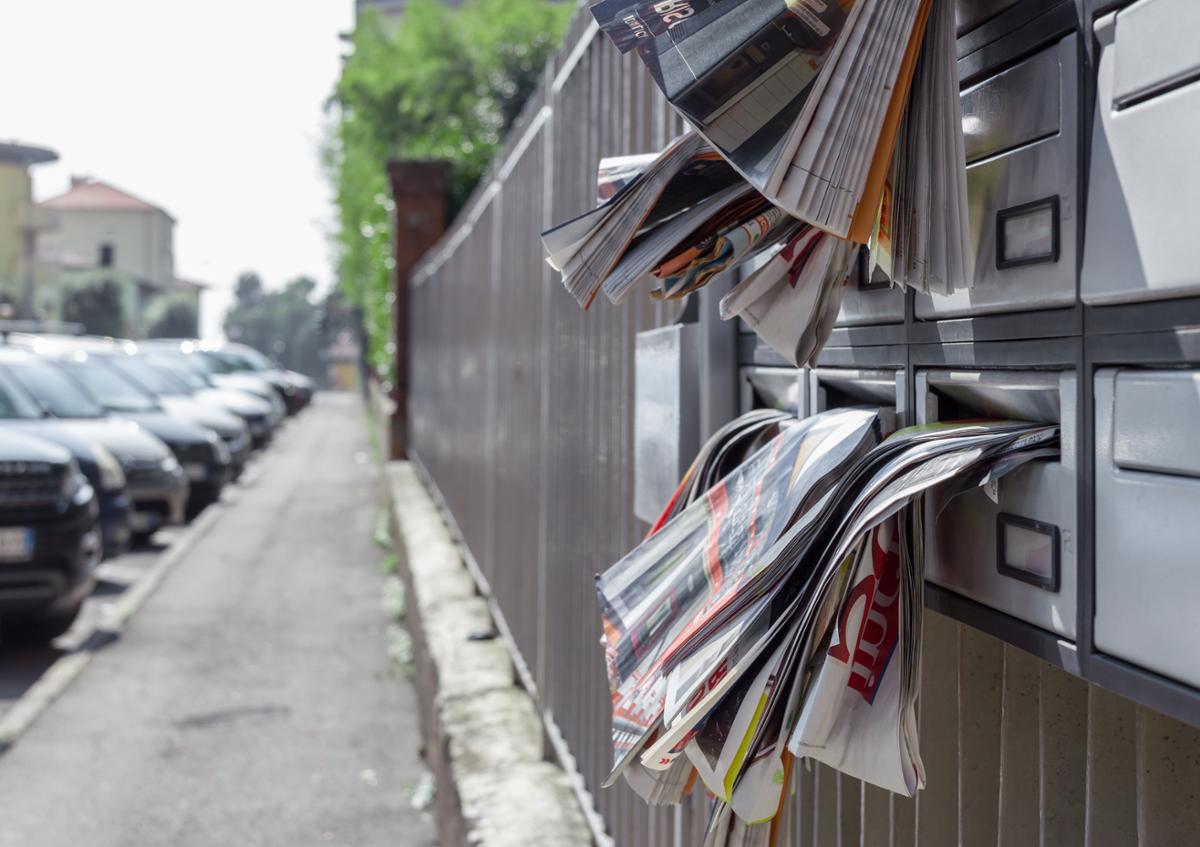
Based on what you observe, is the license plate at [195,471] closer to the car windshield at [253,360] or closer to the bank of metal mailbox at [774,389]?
the bank of metal mailbox at [774,389]

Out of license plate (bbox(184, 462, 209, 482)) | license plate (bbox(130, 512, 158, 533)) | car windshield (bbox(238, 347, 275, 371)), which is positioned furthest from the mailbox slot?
car windshield (bbox(238, 347, 275, 371))

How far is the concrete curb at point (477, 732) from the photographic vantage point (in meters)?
3.22

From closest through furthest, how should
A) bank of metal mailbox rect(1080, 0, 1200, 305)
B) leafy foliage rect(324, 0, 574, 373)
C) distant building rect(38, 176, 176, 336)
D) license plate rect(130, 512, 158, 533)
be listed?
bank of metal mailbox rect(1080, 0, 1200, 305), license plate rect(130, 512, 158, 533), leafy foliage rect(324, 0, 574, 373), distant building rect(38, 176, 176, 336)

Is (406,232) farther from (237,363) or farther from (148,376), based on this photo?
(237,363)

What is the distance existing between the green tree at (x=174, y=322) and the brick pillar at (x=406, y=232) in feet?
195

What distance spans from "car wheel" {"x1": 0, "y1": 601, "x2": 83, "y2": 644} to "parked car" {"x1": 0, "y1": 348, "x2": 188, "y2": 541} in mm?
1705

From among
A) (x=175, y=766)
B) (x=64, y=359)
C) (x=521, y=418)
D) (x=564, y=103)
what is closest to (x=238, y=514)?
(x=64, y=359)

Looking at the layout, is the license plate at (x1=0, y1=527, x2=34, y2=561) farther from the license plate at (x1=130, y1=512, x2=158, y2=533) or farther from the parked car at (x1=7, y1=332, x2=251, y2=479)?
the license plate at (x1=130, y1=512, x2=158, y2=533)

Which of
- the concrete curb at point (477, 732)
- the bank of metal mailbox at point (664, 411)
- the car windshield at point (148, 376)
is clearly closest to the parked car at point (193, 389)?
the car windshield at point (148, 376)

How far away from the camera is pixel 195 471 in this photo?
1453cm

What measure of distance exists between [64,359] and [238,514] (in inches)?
142

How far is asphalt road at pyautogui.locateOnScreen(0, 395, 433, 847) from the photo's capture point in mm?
4938

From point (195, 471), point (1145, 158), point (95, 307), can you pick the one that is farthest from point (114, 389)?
point (95, 307)

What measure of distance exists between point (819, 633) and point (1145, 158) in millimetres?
449
